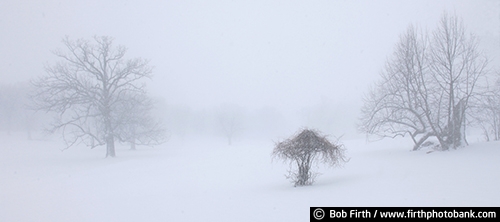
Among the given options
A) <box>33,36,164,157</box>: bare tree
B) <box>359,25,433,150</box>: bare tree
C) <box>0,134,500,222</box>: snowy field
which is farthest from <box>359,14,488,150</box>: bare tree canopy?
<box>33,36,164,157</box>: bare tree

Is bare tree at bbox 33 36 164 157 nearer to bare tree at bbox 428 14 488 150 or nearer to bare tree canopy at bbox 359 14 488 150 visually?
bare tree canopy at bbox 359 14 488 150

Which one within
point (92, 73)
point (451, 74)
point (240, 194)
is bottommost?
point (240, 194)

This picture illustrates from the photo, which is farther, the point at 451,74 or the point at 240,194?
Answer: the point at 451,74

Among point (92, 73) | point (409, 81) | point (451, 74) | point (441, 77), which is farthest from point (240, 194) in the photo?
point (92, 73)

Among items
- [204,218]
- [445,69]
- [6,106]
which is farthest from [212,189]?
[6,106]

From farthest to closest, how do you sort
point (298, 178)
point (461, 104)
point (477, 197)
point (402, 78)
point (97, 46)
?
point (97, 46), point (402, 78), point (461, 104), point (298, 178), point (477, 197)

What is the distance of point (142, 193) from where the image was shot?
11.7m

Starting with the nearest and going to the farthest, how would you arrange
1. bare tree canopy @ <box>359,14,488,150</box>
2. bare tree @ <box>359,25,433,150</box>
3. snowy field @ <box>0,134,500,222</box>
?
snowy field @ <box>0,134,500,222</box> → bare tree canopy @ <box>359,14,488,150</box> → bare tree @ <box>359,25,433,150</box>

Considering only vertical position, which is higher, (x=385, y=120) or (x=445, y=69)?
(x=445, y=69)

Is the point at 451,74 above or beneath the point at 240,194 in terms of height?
above

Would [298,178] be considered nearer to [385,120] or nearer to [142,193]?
[142,193]

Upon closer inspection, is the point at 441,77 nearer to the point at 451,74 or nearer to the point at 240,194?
the point at 451,74

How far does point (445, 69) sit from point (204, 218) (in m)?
15.7

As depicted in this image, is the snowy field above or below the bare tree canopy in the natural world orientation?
below
